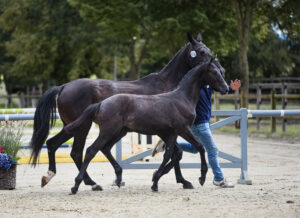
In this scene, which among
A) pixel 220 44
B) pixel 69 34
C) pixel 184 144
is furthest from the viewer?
pixel 69 34

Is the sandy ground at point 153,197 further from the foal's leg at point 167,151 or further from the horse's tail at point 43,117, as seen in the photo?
the horse's tail at point 43,117

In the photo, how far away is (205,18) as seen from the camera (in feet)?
70.2

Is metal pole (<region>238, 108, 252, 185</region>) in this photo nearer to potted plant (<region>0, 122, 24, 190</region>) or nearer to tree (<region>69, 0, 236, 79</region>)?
potted plant (<region>0, 122, 24, 190</region>)

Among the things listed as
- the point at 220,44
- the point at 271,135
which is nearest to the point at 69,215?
the point at 271,135

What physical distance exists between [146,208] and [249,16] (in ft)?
50.4

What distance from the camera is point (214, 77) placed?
7.95 metres

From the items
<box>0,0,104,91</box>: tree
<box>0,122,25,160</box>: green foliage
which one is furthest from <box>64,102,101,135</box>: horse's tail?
<box>0,0,104,91</box>: tree

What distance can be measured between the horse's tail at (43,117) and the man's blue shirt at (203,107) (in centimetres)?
208

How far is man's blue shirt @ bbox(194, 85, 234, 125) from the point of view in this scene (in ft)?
27.0

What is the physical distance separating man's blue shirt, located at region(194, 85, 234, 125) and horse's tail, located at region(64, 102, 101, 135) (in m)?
1.56

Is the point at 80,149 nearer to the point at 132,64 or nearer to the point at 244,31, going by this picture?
the point at 244,31

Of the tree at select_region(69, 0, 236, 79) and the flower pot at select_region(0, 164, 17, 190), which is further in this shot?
the tree at select_region(69, 0, 236, 79)

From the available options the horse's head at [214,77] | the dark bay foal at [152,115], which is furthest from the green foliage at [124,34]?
the dark bay foal at [152,115]

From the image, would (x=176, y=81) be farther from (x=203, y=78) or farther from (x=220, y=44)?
(x=220, y=44)
